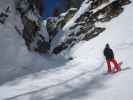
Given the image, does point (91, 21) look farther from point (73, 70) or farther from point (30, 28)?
point (73, 70)

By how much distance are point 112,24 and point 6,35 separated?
1753 cm

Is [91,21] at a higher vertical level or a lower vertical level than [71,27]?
lower

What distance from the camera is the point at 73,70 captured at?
73.8 ft

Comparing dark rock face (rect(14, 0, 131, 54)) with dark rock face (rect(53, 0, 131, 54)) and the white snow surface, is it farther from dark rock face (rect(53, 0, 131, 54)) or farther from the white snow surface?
the white snow surface

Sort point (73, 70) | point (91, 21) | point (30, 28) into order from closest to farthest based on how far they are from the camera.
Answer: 1. point (73, 70)
2. point (30, 28)
3. point (91, 21)

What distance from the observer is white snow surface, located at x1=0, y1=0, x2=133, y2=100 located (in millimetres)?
12531

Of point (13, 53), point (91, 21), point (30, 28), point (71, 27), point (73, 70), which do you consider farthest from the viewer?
point (71, 27)

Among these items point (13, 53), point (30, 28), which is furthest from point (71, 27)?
point (13, 53)

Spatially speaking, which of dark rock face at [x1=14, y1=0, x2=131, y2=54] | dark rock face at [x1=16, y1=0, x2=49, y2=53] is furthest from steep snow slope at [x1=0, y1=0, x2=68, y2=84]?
dark rock face at [x1=14, y1=0, x2=131, y2=54]

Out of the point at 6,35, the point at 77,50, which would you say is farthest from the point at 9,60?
the point at 77,50

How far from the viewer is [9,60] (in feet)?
86.4

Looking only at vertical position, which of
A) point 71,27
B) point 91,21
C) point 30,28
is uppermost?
point 71,27

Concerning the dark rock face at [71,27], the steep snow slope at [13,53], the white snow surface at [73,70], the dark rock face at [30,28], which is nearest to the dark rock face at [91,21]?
the dark rock face at [71,27]

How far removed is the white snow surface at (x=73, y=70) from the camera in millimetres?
12531
